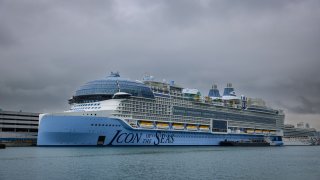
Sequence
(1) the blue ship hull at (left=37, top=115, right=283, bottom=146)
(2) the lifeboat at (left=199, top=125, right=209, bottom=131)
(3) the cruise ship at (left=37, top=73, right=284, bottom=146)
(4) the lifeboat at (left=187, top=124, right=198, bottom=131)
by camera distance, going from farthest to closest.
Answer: (2) the lifeboat at (left=199, top=125, right=209, bottom=131) → (4) the lifeboat at (left=187, top=124, right=198, bottom=131) → (3) the cruise ship at (left=37, top=73, right=284, bottom=146) → (1) the blue ship hull at (left=37, top=115, right=283, bottom=146)

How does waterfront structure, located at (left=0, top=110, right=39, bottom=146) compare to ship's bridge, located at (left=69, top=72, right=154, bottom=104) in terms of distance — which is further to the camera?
waterfront structure, located at (left=0, top=110, right=39, bottom=146)

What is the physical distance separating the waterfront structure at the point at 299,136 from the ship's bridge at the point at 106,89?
73848 millimetres

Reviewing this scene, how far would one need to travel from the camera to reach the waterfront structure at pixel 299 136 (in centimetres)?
15099

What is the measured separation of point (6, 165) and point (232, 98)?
287 ft

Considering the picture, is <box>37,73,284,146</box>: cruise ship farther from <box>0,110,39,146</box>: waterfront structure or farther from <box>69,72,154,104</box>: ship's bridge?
<box>0,110,39,146</box>: waterfront structure

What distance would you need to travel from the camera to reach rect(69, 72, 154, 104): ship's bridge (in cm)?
8900

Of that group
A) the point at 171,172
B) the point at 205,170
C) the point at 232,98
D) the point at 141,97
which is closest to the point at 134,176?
the point at 171,172

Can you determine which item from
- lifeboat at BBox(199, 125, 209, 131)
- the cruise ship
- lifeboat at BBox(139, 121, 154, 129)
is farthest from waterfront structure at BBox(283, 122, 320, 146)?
lifeboat at BBox(139, 121, 154, 129)

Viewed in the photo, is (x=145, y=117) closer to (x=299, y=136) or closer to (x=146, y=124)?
(x=146, y=124)

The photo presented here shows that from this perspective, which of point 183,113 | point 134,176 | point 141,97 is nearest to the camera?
point 134,176

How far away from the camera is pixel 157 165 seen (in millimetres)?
49750

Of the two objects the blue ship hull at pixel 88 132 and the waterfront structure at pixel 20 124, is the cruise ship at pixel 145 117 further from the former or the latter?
the waterfront structure at pixel 20 124

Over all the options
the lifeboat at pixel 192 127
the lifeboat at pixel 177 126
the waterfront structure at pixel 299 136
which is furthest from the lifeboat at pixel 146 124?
the waterfront structure at pixel 299 136

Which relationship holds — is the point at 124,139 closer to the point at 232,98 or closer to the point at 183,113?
the point at 183,113
